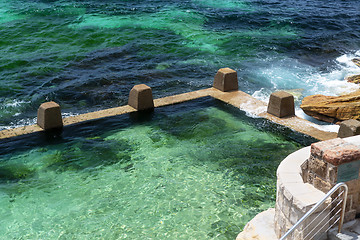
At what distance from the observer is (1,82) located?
19.0m

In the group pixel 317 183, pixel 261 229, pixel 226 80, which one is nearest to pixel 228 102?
pixel 226 80

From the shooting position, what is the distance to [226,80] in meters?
15.5

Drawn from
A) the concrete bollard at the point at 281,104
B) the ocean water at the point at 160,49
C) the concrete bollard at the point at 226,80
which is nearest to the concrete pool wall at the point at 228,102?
the concrete bollard at the point at 226,80

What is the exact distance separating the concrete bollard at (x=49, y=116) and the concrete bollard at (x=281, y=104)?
701cm

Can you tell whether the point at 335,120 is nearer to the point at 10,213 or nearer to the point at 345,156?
the point at 345,156

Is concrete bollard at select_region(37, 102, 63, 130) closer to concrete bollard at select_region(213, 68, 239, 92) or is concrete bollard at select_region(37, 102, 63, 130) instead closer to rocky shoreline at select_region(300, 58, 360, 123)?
concrete bollard at select_region(213, 68, 239, 92)

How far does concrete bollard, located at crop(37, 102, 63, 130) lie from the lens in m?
12.6

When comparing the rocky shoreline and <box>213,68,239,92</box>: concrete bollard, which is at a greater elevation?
<box>213,68,239,92</box>: concrete bollard

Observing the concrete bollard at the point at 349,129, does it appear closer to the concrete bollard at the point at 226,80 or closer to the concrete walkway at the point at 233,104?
the concrete walkway at the point at 233,104

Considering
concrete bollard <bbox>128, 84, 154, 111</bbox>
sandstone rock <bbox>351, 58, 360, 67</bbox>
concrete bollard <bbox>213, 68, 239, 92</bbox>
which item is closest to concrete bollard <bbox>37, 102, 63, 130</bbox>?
concrete bollard <bbox>128, 84, 154, 111</bbox>

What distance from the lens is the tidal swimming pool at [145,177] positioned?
866cm

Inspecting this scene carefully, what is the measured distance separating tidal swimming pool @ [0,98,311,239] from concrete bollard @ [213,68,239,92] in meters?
1.64

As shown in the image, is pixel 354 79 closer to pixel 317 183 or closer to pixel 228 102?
pixel 228 102

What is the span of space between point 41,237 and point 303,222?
17.7 ft
